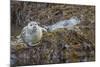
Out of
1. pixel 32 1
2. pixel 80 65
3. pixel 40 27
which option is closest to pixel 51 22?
pixel 40 27

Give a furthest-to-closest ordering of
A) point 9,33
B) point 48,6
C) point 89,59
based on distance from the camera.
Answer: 1. point 89,59
2. point 48,6
3. point 9,33

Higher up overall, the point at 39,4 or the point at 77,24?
the point at 39,4

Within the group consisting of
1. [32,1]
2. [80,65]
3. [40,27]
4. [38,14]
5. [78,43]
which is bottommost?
[80,65]

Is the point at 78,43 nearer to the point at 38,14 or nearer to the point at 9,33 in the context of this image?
the point at 38,14

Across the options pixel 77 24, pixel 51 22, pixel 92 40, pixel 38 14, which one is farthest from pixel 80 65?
pixel 38 14

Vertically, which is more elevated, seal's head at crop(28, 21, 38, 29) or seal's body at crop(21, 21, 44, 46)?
seal's head at crop(28, 21, 38, 29)

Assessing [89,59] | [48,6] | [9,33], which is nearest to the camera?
[9,33]

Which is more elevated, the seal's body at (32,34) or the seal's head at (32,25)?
the seal's head at (32,25)

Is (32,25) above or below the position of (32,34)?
above

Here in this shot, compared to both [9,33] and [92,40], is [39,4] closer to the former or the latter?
[9,33]

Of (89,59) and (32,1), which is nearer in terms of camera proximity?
(32,1)
